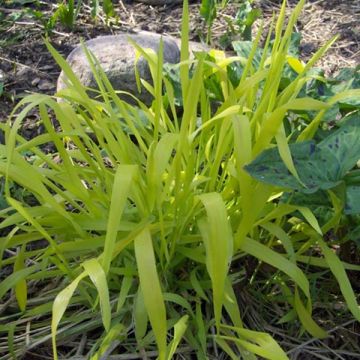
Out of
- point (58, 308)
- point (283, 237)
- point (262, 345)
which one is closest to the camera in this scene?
point (58, 308)

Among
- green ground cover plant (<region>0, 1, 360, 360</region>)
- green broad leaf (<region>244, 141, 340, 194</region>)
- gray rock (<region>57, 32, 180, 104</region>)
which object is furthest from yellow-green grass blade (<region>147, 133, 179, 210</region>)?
gray rock (<region>57, 32, 180, 104</region>)

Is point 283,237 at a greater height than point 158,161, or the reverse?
point 158,161

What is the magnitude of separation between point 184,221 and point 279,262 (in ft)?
0.64

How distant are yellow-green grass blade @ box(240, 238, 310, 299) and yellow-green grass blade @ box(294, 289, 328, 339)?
0.22 ft

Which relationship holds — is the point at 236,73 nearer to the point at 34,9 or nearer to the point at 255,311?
the point at 255,311

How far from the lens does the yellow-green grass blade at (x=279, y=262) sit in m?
1.16

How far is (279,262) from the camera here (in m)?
1.17

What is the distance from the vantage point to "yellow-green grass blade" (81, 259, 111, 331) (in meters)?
1.01

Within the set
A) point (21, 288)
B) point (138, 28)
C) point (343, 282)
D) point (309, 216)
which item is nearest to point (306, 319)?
point (343, 282)

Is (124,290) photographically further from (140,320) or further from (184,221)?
(184,221)

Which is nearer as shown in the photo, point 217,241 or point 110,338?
point 217,241

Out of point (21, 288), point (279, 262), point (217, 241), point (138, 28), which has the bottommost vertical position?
point (138, 28)

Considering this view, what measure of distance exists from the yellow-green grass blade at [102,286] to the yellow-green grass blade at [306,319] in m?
0.39

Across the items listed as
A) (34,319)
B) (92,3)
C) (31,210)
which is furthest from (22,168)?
(92,3)
